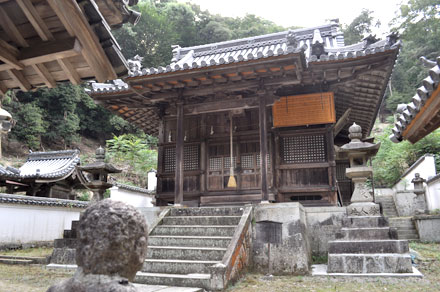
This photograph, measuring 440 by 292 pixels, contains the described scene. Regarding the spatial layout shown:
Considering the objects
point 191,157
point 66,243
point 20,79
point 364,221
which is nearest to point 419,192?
point 364,221

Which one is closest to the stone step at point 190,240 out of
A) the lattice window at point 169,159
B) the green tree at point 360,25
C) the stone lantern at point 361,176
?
the stone lantern at point 361,176

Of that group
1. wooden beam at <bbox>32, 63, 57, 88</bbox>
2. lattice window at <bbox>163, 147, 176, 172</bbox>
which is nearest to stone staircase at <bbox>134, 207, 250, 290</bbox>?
lattice window at <bbox>163, 147, 176, 172</bbox>

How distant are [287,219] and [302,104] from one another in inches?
159

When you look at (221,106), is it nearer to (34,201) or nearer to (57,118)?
(34,201)

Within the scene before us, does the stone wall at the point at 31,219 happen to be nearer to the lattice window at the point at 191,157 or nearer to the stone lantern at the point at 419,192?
the lattice window at the point at 191,157

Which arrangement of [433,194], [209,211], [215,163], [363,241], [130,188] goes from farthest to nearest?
[130,188]
[433,194]
[215,163]
[209,211]
[363,241]

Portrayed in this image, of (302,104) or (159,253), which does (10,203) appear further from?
(302,104)

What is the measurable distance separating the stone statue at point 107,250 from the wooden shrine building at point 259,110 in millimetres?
6528

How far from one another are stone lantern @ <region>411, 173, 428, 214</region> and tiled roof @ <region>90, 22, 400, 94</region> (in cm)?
934

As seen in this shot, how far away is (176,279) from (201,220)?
2363mm

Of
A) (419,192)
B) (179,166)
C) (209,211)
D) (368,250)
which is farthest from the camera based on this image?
(419,192)

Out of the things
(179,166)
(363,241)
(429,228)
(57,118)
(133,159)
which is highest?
(57,118)

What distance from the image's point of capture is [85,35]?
4.47 metres

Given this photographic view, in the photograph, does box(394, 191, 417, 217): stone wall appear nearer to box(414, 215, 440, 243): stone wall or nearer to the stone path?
box(414, 215, 440, 243): stone wall
